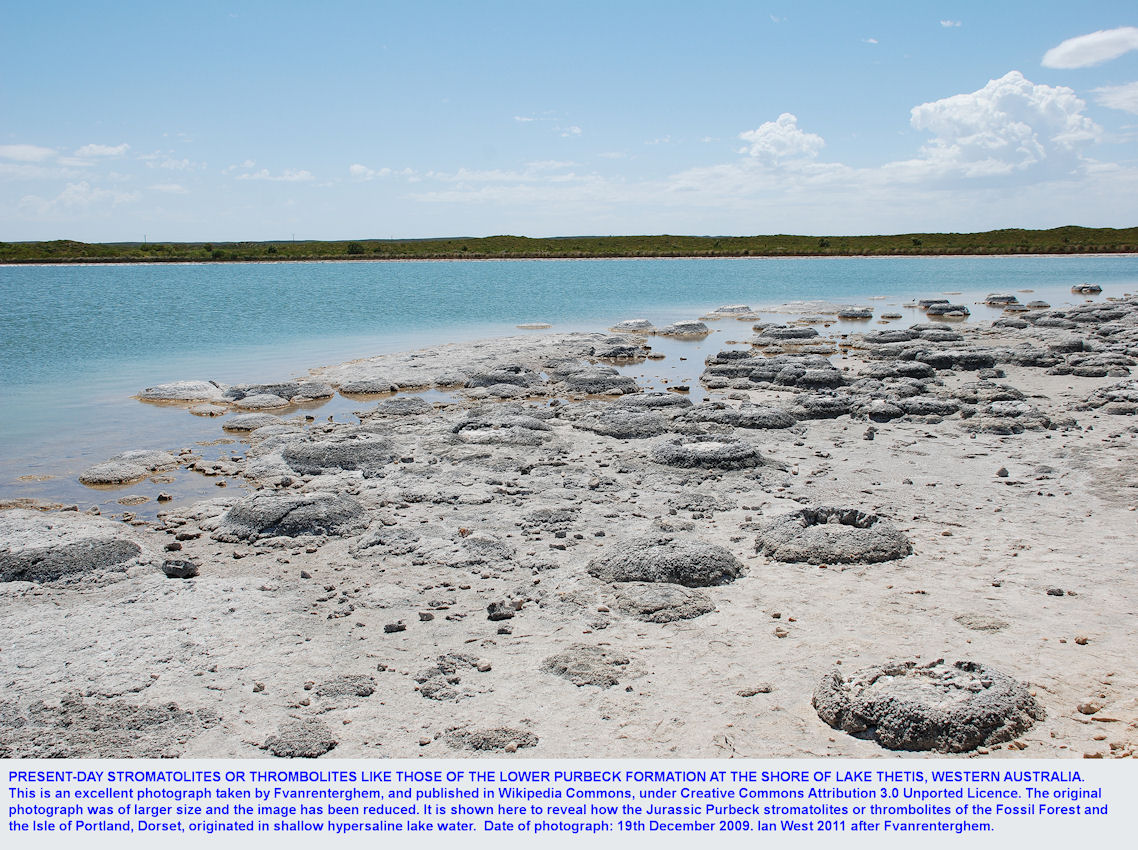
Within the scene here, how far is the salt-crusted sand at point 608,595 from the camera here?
4.78 meters

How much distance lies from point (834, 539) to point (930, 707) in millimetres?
3040

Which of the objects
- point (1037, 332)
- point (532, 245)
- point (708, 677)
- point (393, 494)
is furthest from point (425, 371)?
point (532, 245)

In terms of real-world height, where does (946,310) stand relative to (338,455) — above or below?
above

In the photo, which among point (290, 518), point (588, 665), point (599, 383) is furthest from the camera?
point (599, 383)

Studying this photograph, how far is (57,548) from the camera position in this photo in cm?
757

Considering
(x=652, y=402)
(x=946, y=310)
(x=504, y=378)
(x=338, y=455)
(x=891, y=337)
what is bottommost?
(x=338, y=455)

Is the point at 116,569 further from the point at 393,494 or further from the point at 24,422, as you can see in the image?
the point at 24,422

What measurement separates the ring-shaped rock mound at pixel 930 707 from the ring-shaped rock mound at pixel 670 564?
2029 mm

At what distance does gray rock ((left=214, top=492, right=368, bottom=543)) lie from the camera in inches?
329

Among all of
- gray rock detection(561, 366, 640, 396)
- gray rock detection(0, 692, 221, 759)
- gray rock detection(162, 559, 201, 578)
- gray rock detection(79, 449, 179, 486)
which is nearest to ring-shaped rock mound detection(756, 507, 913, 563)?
gray rock detection(0, 692, 221, 759)

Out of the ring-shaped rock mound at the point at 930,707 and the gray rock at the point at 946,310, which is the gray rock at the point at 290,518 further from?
the gray rock at the point at 946,310

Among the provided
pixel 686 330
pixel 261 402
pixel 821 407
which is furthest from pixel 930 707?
pixel 686 330

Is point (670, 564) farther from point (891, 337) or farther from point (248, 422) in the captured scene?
point (891, 337)

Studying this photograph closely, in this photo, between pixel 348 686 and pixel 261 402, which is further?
pixel 261 402
